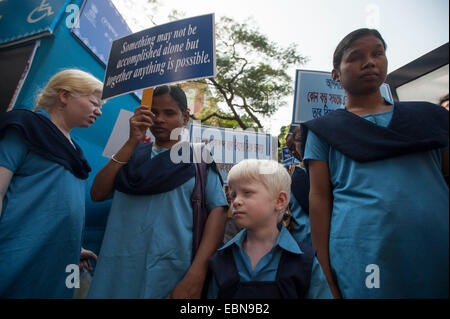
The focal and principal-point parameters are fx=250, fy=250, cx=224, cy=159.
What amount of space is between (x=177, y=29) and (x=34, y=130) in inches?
40.9

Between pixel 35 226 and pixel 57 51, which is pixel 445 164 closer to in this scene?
pixel 35 226

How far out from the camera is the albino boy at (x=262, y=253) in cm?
104

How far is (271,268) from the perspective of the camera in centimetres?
111

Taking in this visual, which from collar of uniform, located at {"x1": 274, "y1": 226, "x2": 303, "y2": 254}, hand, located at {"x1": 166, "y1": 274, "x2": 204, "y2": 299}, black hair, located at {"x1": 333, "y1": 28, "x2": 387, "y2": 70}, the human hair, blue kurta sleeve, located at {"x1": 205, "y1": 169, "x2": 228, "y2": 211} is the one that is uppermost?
the human hair

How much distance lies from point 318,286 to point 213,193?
69 centimetres

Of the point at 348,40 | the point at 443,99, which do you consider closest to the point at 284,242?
the point at 443,99

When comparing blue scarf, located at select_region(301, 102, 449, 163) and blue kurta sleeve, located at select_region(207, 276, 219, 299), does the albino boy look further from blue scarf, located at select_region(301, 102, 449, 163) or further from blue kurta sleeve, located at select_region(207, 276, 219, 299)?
blue scarf, located at select_region(301, 102, 449, 163)

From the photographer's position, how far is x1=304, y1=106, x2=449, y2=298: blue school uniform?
845mm

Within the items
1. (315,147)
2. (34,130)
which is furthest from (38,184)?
(315,147)

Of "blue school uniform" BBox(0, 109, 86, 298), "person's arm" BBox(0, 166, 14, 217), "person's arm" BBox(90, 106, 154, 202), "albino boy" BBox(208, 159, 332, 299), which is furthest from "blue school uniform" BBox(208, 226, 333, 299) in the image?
"person's arm" BBox(0, 166, 14, 217)

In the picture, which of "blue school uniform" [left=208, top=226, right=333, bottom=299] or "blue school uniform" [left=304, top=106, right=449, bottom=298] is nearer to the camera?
"blue school uniform" [left=304, top=106, right=449, bottom=298]

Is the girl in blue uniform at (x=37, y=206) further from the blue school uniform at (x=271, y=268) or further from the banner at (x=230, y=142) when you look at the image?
the banner at (x=230, y=142)

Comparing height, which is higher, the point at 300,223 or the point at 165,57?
the point at 165,57
